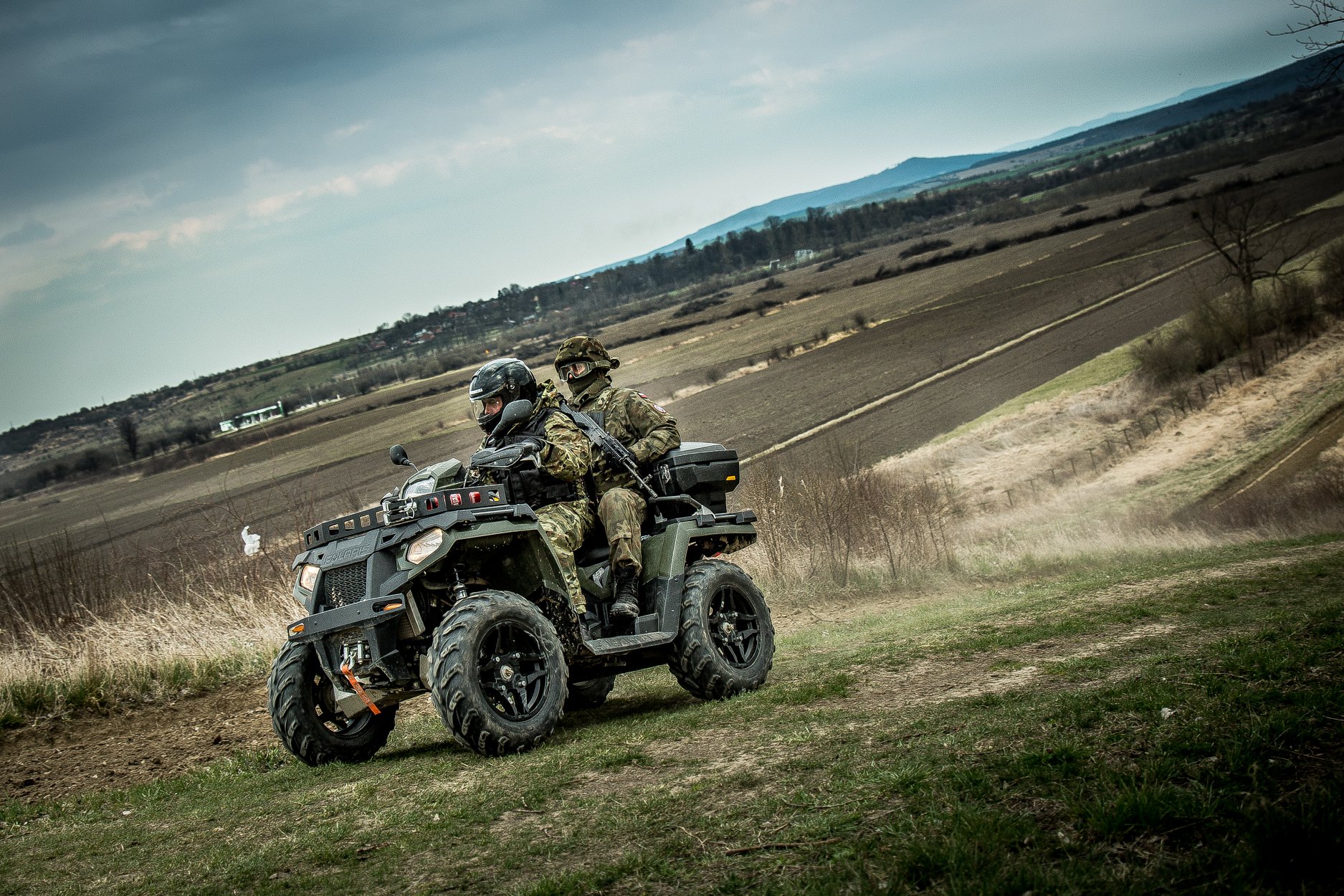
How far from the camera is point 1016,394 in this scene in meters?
52.2

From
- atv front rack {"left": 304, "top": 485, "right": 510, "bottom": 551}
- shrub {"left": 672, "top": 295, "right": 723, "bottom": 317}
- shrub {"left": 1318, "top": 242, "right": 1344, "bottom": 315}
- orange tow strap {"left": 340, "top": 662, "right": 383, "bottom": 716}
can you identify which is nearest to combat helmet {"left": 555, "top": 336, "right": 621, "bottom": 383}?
atv front rack {"left": 304, "top": 485, "right": 510, "bottom": 551}

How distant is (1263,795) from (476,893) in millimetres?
3024

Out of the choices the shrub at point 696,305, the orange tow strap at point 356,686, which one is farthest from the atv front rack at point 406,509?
the shrub at point 696,305

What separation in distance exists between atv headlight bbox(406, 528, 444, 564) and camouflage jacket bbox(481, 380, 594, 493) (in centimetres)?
119

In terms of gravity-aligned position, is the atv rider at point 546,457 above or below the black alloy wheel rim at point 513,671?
above

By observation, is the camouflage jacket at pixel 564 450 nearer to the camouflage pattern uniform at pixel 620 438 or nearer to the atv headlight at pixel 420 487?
the camouflage pattern uniform at pixel 620 438

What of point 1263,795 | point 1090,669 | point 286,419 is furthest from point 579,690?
point 286,419

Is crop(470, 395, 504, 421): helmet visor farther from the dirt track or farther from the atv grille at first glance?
the dirt track

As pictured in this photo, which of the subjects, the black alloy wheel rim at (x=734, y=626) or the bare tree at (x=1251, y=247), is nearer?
the black alloy wheel rim at (x=734, y=626)

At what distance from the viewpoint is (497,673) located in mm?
7102

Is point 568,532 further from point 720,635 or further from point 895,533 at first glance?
point 895,533

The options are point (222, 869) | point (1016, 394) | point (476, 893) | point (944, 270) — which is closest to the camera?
point (476, 893)

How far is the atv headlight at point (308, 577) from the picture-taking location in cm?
743

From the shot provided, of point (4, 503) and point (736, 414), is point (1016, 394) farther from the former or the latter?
point (4, 503)
